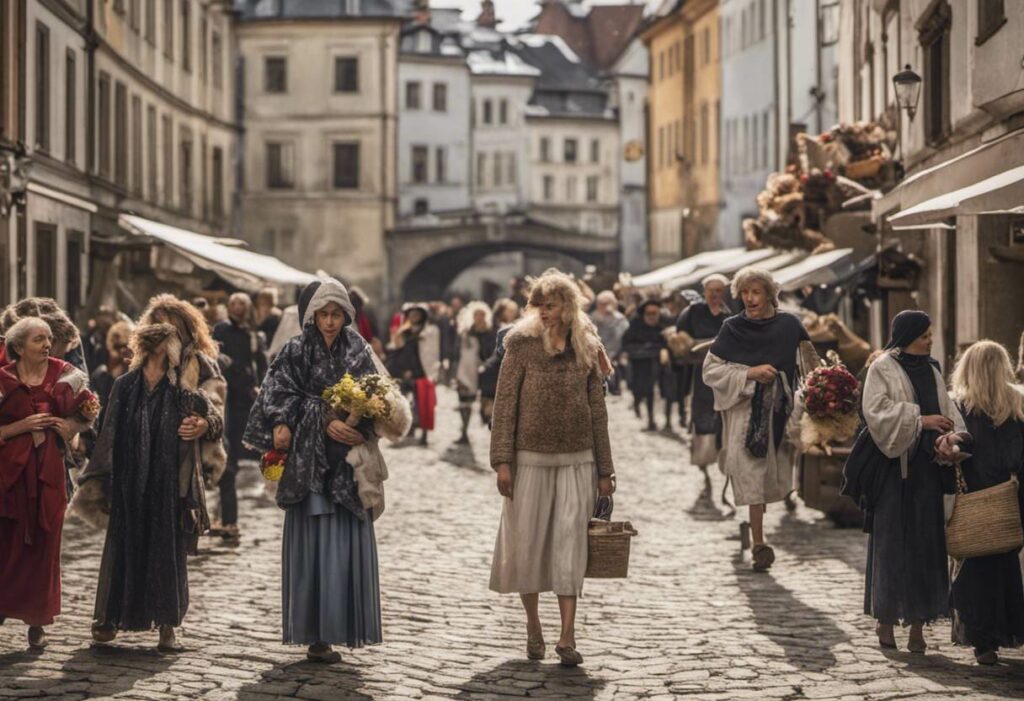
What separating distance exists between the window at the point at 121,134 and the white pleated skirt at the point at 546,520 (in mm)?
26353

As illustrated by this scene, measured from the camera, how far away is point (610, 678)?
9.70 m

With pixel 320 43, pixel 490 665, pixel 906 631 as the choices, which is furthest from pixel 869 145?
pixel 320 43

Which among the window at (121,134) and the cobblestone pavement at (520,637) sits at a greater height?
the window at (121,134)

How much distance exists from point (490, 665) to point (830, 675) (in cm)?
160

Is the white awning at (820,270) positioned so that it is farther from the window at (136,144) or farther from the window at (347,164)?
the window at (347,164)

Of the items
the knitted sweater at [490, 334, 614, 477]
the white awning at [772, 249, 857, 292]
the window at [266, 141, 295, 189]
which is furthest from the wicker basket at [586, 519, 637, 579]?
the window at [266, 141, 295, 189]

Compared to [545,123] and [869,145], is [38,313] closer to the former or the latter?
[869,145]

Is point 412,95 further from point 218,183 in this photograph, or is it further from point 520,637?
point 520,637

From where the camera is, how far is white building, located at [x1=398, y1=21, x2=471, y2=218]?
297 ft

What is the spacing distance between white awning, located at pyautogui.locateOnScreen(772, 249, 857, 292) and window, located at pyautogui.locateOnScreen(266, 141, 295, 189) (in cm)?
4314

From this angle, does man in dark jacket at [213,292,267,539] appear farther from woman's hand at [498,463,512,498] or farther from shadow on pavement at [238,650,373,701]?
shadow on pavement at [238,650,373,701]

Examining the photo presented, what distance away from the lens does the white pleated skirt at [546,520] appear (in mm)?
10297

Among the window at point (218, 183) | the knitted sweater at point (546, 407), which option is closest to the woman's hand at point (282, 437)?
the knitted sweater at point (546, 407)

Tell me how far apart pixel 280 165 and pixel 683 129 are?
13.0 meters
